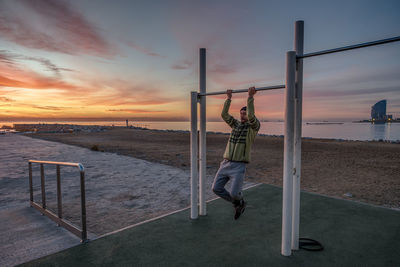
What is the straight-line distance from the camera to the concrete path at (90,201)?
9.64 feet

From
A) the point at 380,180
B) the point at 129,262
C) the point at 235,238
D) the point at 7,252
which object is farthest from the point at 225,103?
the point at 380,180

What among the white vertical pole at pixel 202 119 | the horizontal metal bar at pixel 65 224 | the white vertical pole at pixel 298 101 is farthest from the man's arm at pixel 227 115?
the horizontal metal bar at pixel 65 224

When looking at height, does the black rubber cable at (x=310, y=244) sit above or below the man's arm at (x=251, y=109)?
below

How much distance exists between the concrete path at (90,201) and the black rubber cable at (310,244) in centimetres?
232

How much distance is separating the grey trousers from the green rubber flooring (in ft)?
1.48

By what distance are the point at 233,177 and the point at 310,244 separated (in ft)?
4.12

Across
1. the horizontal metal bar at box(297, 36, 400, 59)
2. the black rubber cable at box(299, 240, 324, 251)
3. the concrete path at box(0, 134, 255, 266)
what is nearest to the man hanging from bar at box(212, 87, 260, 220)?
the black rubber cable at box(299, 240, 324, 251)

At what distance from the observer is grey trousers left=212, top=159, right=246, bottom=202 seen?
3348 millimetres

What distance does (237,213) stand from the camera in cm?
347

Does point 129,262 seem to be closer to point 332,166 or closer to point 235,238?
point 235,238

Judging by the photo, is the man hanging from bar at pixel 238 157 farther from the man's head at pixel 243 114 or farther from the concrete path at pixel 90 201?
the concrete path at pixel 90 201

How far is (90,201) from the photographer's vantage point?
4.84 m

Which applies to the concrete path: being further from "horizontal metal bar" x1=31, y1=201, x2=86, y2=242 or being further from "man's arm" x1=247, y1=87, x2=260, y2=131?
"man's arm" x1=247, y1=87, x2=260, y2=131

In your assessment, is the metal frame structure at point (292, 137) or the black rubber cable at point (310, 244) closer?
the metal frame structure at point (292, 137)
